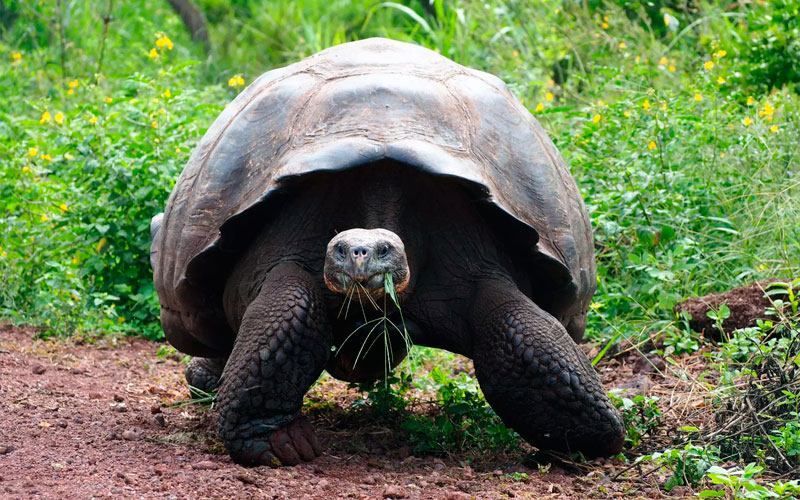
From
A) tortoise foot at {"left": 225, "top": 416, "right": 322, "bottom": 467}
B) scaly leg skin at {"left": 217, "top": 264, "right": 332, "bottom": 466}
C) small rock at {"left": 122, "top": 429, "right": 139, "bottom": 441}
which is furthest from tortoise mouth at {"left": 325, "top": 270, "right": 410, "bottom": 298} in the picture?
small rock at {"left": 122, "top": 429, "right": 139, "bottom": 441}

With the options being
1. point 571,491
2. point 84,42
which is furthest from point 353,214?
point 84,42

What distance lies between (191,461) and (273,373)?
0.38 metres

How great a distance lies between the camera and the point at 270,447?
324 cm

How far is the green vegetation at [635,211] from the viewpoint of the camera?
11.8 ft

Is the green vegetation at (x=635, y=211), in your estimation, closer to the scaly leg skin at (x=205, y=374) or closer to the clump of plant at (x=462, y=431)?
the clump of plant at (x=462, y=431)

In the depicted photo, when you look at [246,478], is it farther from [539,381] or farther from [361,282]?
[539,381]

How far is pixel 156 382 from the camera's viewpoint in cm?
492

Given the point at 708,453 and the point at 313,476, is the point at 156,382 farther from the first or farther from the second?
the point at 708,453

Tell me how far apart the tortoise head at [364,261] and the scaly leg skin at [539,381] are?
0.41 meters

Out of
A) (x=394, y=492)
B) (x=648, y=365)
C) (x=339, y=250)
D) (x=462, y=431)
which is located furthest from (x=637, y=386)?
(x=339, y=250)

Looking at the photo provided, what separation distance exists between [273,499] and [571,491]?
0.89 meters

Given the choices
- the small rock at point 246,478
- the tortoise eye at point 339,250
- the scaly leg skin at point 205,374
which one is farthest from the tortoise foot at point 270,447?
the scaly leg skin at point 205,374

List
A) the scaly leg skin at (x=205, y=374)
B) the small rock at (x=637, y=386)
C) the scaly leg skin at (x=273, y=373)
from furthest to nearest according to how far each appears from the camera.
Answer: the scaly leg skin at (x=205, y=374), the small rock at (x=637, y=386), the scaly leg skin at (x=273, y=373)

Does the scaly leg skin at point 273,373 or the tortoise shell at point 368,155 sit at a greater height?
the tortoise shell at point 368,155
